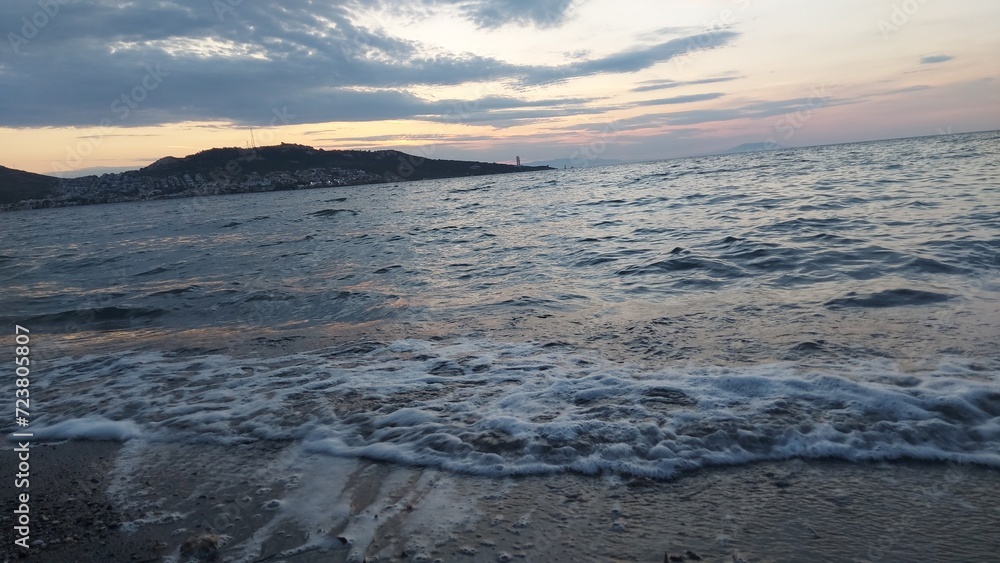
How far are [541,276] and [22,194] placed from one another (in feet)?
414

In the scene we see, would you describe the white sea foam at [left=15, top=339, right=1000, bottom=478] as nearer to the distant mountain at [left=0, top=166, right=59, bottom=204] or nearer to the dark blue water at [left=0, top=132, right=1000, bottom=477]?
the dark blue water at [left=0, top=132, right=1000, bottom=477]

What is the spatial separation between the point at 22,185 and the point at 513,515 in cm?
14412

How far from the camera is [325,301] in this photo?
10.7 metres

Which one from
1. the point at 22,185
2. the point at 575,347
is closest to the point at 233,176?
the point at 22,185

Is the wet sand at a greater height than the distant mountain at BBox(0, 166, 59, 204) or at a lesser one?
lesser

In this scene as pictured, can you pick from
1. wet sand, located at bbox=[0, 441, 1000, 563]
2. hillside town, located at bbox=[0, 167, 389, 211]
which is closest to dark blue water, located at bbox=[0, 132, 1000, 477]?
wet sand, located at bbox=[0, 441, 1000, 563]

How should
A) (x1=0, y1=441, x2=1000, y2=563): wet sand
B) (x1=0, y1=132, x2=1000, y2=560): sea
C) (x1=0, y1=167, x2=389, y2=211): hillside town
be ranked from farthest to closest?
(x1=0, y1=167, x2=389, y2=211): hillside town, (x1=0, y1=132, x2=1000, y2=560): sea, (x1=0, y1=441, x2=1000, y2=563): wet sand

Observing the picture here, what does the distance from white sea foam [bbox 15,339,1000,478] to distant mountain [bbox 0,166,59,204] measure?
121231 millimetres

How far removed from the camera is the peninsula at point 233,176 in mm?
101562

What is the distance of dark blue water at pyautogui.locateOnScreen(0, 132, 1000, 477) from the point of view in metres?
4.40

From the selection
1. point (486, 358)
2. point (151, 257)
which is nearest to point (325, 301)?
point (486, 358)

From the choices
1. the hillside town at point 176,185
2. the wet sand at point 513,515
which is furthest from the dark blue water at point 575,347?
the hillside town at point 176,185

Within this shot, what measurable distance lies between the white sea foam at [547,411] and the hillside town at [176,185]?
108 metres

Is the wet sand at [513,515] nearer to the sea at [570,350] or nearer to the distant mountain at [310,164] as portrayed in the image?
the sea at [570,350]
